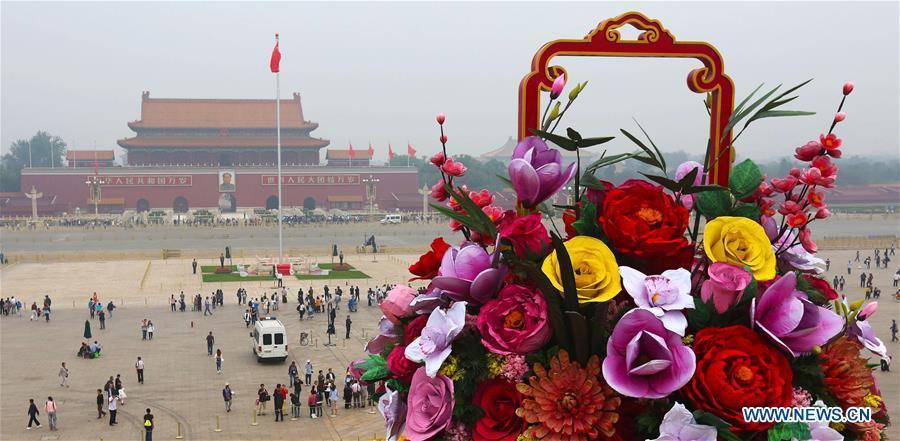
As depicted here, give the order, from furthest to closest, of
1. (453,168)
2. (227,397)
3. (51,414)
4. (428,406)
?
(227,397) < (51,414) < (453,168) < (428,406)

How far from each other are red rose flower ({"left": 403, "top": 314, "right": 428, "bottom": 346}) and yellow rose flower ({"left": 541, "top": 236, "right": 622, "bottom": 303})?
36cm

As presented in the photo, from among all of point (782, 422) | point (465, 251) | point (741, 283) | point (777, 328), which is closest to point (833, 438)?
point (782, 422)

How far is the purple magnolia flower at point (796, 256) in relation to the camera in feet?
6.32

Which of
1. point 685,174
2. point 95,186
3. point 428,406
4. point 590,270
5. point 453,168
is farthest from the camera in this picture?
point 95,186

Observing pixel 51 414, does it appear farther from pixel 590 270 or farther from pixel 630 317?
pixel 630 317

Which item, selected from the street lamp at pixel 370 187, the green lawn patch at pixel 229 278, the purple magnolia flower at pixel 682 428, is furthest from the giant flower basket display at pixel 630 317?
the street lamp at pixel 370 187

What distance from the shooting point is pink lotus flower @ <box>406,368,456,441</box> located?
1729 millimetres

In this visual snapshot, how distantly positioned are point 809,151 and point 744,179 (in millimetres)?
167

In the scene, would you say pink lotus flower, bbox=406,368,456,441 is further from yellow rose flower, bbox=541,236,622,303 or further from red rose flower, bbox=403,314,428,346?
yellow rose flower, bbox=541,236,622,303

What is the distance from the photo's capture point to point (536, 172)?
1.84m

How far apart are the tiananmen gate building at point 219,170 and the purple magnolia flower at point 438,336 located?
55.8 metres

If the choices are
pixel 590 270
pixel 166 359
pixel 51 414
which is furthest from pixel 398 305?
pixel 166 359

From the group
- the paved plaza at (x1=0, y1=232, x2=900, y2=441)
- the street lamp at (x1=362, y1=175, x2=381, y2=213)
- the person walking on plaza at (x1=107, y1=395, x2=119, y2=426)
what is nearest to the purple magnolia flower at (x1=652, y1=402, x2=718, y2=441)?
the paved plaza at (x1=0, y1=232, x2=900, y2=441)

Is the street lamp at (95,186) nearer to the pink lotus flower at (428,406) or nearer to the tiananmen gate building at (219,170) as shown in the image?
the tiananmen gate building at (219,170)
